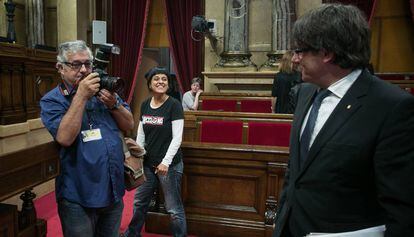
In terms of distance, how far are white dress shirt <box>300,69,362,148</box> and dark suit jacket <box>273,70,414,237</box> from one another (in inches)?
1.0

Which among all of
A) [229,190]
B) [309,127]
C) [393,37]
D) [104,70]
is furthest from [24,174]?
[393,37]

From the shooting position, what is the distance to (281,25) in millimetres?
5938

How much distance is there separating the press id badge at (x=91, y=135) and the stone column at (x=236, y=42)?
4.81 meters

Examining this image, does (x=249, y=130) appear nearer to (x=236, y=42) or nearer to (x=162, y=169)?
(x=162, y=169)

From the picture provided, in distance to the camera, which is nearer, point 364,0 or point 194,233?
point 194,233

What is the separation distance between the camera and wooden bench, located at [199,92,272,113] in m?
5.30

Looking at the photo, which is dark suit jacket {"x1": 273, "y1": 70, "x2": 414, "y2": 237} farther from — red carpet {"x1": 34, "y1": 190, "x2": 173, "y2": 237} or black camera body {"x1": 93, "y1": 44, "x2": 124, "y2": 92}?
red carpet {"x1": 34, "y1": 190, "x2": 173, "y2": 237}

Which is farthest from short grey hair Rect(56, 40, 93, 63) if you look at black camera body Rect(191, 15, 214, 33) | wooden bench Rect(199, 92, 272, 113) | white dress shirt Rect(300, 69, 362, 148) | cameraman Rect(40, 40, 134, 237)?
black camera body Rect(191, 15, 214, 33)

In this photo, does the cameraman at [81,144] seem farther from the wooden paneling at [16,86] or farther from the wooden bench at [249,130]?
the wooden paneling at [16,86]

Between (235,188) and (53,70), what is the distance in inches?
127

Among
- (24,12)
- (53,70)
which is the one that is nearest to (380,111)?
(53,70)

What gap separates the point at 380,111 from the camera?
39.6 inches

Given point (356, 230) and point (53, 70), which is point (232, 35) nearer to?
point (53, 70)

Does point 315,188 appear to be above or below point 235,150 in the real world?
above
